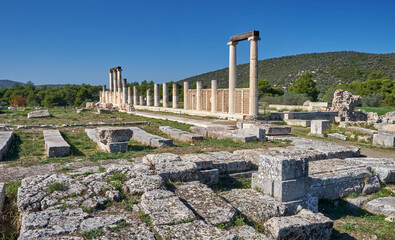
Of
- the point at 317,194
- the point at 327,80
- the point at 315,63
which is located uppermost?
the point at 315,63

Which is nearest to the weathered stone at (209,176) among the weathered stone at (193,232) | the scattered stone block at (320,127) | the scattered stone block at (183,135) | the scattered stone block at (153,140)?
the weathered stone at (193,232)

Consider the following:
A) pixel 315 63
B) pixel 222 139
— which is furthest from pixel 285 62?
pixel 222 139

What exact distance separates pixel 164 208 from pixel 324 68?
87.7 metres

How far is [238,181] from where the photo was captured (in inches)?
276

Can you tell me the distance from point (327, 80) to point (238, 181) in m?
74.8

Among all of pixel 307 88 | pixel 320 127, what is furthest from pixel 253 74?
pixel 307 88

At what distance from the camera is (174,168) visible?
603 centimetres

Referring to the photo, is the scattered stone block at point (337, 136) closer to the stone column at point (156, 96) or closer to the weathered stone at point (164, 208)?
the weathered stone at point (164, 208)

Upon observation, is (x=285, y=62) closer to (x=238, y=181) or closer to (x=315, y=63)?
(x=315, y=63)

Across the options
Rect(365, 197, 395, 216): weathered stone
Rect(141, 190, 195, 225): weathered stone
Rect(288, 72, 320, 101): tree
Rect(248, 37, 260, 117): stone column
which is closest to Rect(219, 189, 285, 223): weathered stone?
Rect(141, 190, 195, 225): weathered stone

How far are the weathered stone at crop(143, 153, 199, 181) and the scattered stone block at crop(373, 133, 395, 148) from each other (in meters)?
10.1

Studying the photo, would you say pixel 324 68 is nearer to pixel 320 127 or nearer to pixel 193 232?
pixel 320 127

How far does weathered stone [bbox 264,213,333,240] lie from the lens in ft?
13.6

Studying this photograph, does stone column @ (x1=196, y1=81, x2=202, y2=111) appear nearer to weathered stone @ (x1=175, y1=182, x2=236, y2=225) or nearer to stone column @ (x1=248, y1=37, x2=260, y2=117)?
stone column @ (x1=248, y1=37, x2=260, y2=117)
